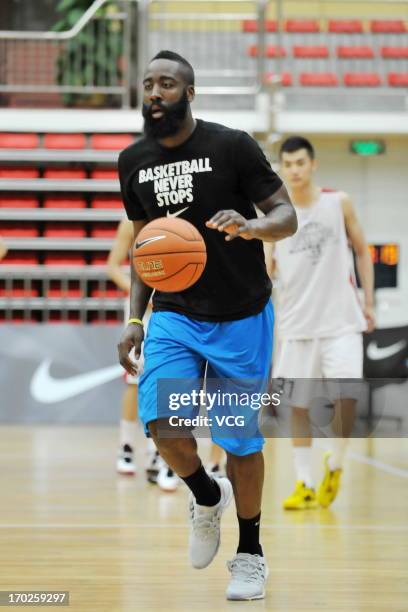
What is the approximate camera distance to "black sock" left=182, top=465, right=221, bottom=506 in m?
3.83

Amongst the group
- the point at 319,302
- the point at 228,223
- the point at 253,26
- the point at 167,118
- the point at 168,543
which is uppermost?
the point at 253,26

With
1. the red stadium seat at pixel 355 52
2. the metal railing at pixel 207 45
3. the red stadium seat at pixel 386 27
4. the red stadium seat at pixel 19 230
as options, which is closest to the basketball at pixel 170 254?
the red stadium seat at pixel 19 230

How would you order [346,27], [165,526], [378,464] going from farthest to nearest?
1. [346,27]
2. [378,464]
3. [165,526]

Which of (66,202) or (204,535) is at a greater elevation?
(66,202)

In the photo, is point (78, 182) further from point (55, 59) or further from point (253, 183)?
point (253, 183)

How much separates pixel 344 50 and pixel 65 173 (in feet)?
18.2

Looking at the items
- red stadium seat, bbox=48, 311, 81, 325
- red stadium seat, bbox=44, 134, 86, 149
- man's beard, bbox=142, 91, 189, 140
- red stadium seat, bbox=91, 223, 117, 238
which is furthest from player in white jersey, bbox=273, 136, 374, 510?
red stadium seat, bbox=44, 134, 86, 149

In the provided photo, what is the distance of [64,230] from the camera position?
16.0 m

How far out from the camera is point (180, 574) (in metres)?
4.20

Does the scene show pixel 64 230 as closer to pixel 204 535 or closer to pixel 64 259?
pixel 64 259

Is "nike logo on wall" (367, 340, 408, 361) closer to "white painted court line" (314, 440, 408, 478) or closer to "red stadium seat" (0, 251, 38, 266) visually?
"white painted court line" (314, 440, 408, 478)

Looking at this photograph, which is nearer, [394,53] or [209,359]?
[209,359]

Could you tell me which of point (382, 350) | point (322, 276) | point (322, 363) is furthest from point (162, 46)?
point (322, 363)

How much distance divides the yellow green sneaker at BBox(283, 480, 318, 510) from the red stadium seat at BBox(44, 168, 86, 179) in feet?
35.4
